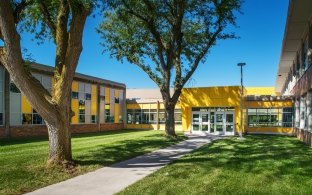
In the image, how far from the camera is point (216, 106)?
102ft

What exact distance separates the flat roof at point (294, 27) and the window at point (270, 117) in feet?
15.4

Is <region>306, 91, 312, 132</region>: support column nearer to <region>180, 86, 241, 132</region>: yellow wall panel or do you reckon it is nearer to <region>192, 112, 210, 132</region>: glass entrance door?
<region>180, 86, 241, 132</region>: yellow wall panel

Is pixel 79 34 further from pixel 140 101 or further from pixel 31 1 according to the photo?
pixel 140 101

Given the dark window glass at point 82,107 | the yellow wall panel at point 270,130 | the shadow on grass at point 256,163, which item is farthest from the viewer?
the dark window glass at point 82,107

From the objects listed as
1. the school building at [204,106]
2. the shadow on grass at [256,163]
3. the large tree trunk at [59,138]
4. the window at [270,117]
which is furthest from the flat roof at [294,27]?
the large tree trunk at [59,138]

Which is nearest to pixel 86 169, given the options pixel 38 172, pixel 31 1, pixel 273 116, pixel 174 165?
pixel 38 172

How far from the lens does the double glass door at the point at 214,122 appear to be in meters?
30.7

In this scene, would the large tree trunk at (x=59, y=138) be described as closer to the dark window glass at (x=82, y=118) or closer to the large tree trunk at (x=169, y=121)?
the large tree trunk at (x=169, y=121)

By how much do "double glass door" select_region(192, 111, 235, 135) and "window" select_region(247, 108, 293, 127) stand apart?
3000 millimetres

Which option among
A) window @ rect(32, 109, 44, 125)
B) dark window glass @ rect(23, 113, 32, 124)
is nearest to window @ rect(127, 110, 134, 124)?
window @ rect(32, 109, 44, 125)

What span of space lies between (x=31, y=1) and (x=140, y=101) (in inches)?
1192

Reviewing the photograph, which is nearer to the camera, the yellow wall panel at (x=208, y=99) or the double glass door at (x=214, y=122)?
the yellow wall panel at (x=208, y=99)

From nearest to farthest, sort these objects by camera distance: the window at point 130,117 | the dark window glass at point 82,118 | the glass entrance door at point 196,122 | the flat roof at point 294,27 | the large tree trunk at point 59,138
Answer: the large tree trunk at point 59,138, the flat roof at point 294,27, the glass entrance door at point 196,122, the dark window glass at point 82,118, the window at point 130,117

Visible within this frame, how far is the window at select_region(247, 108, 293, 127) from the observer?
31.5 meters
